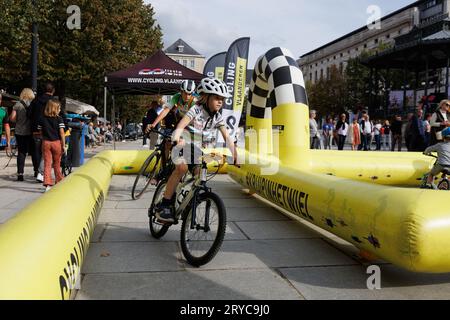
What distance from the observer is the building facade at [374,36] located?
198ft

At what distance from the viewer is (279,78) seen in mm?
7320

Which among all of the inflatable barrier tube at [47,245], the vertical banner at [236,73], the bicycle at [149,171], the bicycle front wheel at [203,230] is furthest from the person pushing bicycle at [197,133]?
the vertical banner at [236,73]

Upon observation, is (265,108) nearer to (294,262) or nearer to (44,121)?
(44,121)

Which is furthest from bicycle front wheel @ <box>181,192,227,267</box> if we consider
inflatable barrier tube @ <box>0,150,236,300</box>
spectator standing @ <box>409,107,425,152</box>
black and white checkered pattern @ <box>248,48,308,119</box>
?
spectator standing @ <box>409,107,425,152</box>

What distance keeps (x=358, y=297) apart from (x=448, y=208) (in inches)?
37.3

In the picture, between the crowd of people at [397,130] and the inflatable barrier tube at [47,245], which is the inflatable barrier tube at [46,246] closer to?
the inflatable barrier tube at [47,245]

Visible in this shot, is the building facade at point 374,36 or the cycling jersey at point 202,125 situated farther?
the building facade at point 374,36

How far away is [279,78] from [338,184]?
131 inches

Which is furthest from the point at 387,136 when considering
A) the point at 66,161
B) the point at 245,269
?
the point at 245,269

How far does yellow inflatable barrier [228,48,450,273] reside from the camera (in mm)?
3174

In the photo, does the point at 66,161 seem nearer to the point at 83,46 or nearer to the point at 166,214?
the point at 166,214

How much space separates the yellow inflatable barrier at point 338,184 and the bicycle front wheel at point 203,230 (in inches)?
46.3

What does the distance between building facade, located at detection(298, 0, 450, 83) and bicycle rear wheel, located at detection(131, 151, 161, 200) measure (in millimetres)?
41520
